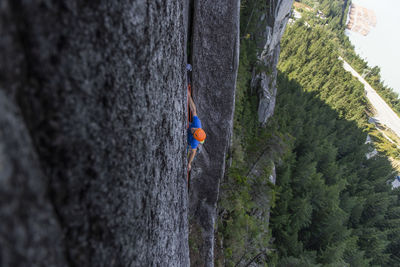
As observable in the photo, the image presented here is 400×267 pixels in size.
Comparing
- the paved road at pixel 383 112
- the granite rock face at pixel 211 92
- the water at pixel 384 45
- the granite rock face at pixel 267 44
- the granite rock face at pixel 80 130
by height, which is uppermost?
the water at pixel 384 45

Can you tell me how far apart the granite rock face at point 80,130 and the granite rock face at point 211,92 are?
402 cm

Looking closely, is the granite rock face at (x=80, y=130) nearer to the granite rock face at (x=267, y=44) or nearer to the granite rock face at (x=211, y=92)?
the granite rock face at (x=211, y=92)

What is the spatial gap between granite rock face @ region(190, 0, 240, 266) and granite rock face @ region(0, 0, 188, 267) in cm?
402

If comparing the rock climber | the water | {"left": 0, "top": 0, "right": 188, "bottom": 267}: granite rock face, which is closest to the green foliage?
the rock climber

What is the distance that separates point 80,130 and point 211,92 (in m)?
5.69

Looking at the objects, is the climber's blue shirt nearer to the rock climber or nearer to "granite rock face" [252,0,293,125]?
the rock climber

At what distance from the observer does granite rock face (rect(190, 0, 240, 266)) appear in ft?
19.4

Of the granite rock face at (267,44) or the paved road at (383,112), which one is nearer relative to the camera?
the granite rock face at (267,44)

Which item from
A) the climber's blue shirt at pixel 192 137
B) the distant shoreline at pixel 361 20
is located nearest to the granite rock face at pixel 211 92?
the climber's blue shirt at pixel 192 137

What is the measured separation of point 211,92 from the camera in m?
6.74

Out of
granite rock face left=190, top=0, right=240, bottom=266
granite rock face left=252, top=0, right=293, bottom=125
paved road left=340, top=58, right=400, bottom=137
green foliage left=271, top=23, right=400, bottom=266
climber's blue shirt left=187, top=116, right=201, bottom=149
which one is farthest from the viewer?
paved road left=340, top=58, right=400, bottom=137

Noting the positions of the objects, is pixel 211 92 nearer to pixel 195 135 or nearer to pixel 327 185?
pixel 195 135

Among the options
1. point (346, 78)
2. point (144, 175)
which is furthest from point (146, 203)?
point (346, 78)

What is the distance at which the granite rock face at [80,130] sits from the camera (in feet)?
3.12
